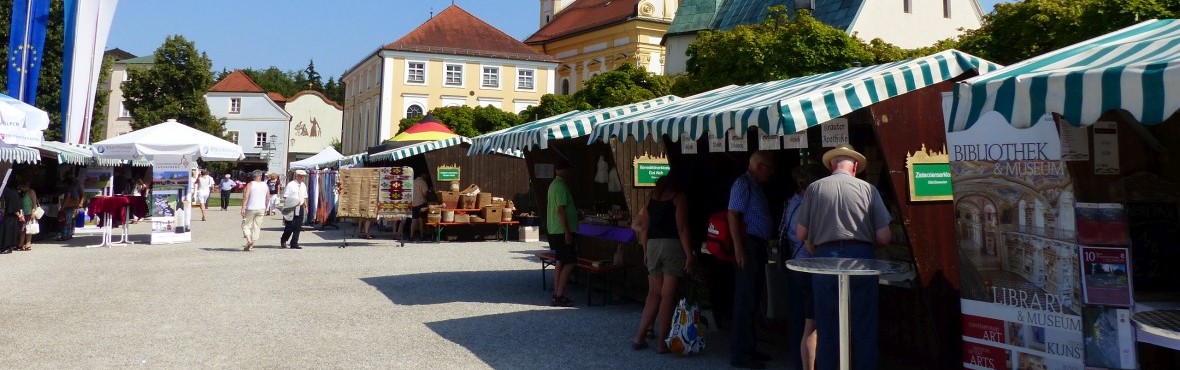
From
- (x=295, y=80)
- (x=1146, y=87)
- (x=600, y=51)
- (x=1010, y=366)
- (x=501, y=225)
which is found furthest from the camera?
(x=295, y=80)

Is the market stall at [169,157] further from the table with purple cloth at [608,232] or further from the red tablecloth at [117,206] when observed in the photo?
the table with purple cloth at [608,232]

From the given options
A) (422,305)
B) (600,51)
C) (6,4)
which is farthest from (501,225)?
(600,51)

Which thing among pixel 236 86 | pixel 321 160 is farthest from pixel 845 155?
pixel 236 86

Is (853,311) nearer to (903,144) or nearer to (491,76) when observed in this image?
(903,144)

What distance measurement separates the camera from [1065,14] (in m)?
20.2

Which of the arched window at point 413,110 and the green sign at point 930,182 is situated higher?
the arched window at point 413,110

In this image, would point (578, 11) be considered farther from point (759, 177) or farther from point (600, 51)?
point (759, 177)

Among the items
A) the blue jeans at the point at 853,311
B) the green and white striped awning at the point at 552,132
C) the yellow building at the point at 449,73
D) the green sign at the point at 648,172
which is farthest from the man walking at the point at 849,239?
the yellow building at the point at 449,73

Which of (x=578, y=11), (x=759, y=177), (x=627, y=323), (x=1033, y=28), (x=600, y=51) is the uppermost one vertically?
(x=578, y=11)

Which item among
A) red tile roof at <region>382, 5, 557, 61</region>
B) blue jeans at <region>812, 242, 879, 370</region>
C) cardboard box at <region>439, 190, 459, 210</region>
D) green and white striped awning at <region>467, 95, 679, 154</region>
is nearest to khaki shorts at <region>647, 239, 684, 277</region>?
blue jeans at <region>812, 242, 879, 370</region>

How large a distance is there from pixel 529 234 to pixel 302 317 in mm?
10899

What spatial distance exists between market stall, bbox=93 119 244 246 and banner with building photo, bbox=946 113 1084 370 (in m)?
15.4

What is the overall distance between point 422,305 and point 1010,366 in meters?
6.16

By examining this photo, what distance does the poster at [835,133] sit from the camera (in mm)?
5824
